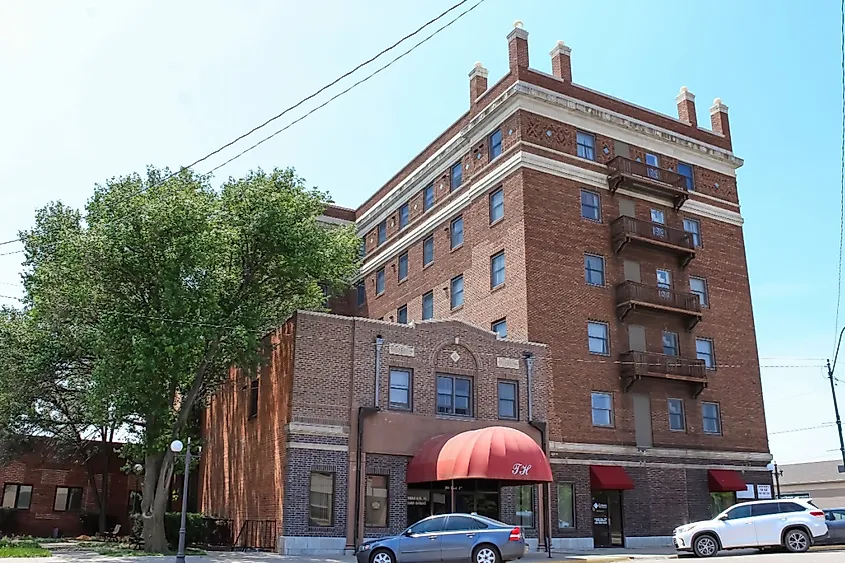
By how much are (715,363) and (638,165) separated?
10175 millimetres

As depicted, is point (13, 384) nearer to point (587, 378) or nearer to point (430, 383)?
point (430, 383)

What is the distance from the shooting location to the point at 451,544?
781 inches

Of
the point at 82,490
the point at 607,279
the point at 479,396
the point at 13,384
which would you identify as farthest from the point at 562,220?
the point at 82,490

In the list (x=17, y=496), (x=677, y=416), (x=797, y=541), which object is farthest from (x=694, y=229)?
(x=17, y=496)

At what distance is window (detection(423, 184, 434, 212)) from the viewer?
42.8m

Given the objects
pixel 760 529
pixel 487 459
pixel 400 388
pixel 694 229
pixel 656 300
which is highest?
pixel 694 229

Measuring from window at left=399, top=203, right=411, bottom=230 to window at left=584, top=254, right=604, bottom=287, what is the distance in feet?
42.6

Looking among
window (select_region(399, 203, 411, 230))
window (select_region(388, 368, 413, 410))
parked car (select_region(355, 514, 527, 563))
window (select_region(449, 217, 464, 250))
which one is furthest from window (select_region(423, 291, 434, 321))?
parked car (select_region(355, 514, 527, 563))

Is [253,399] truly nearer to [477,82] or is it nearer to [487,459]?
[487,459]

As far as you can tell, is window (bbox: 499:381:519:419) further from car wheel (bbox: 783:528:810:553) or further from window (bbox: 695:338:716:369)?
window (bbox: 695:338:716:369)

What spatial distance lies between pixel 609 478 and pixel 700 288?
12.0m

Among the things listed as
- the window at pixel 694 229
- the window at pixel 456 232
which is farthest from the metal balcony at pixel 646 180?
the window at pixel 456 232

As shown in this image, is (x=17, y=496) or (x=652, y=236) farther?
(x=17, y=496)

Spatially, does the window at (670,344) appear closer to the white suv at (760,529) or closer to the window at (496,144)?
the window at (496,144)
